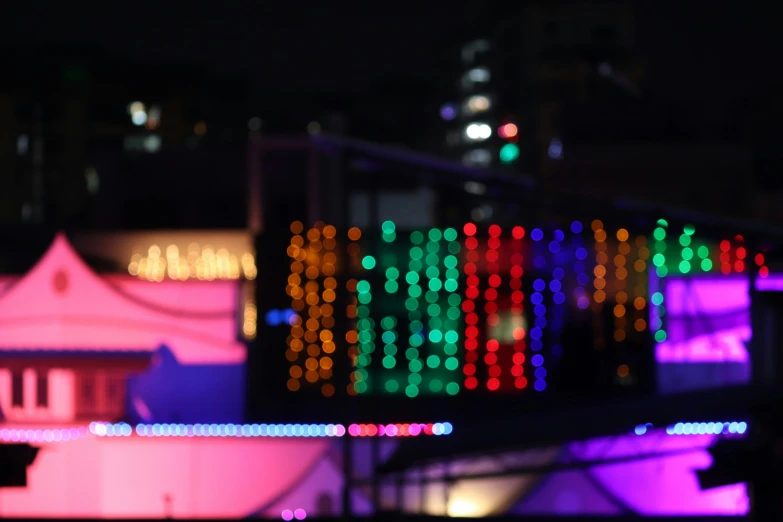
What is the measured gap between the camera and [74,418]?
909 cm

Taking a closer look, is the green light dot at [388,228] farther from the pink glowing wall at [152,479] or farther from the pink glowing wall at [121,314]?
the pink glowing wall at [152,479]

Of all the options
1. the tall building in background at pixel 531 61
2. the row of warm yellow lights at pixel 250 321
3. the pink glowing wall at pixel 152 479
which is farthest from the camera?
the tall building in background at pixel 531 61

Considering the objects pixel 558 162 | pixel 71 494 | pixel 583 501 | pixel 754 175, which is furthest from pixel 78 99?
pixel 583 501

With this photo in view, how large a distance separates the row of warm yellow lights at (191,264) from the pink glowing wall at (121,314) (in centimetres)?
393

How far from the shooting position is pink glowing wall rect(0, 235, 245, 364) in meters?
9.17

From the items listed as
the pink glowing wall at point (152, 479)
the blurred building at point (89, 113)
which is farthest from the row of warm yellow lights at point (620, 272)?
the blurred building at point (89, 113)

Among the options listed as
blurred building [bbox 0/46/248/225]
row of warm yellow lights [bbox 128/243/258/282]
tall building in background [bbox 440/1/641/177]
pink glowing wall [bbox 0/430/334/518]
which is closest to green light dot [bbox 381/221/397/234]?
pink glowing wall [bbox 0/430/334/518]

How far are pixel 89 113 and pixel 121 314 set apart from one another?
18.8 meters

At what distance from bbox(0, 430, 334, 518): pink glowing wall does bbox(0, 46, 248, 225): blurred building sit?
48.5 ft

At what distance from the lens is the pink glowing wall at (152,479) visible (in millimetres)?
8852

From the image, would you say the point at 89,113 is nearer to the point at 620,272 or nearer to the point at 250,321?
the point at 250,321

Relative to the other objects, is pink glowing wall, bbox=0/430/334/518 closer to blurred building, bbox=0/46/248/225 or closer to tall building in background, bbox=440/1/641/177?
blurred building, bbox=0/46/248/225

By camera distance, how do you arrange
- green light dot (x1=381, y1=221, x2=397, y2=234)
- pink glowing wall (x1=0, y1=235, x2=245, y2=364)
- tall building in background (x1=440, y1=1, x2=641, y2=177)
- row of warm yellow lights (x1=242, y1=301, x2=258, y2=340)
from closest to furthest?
pink glowing wall (x1=0, y1=235, x2=245, y2=364) < green light dot (x1=381, y1=221, x2=397, y2=234) < row of warm yellow lights (x1=242, y1=301, x2=258, y2=340) < tall building in background (x1=440, y1=1, x2=641, y2=177)

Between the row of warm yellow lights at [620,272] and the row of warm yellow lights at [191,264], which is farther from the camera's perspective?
the row of warm yellow lights at [191,264]
